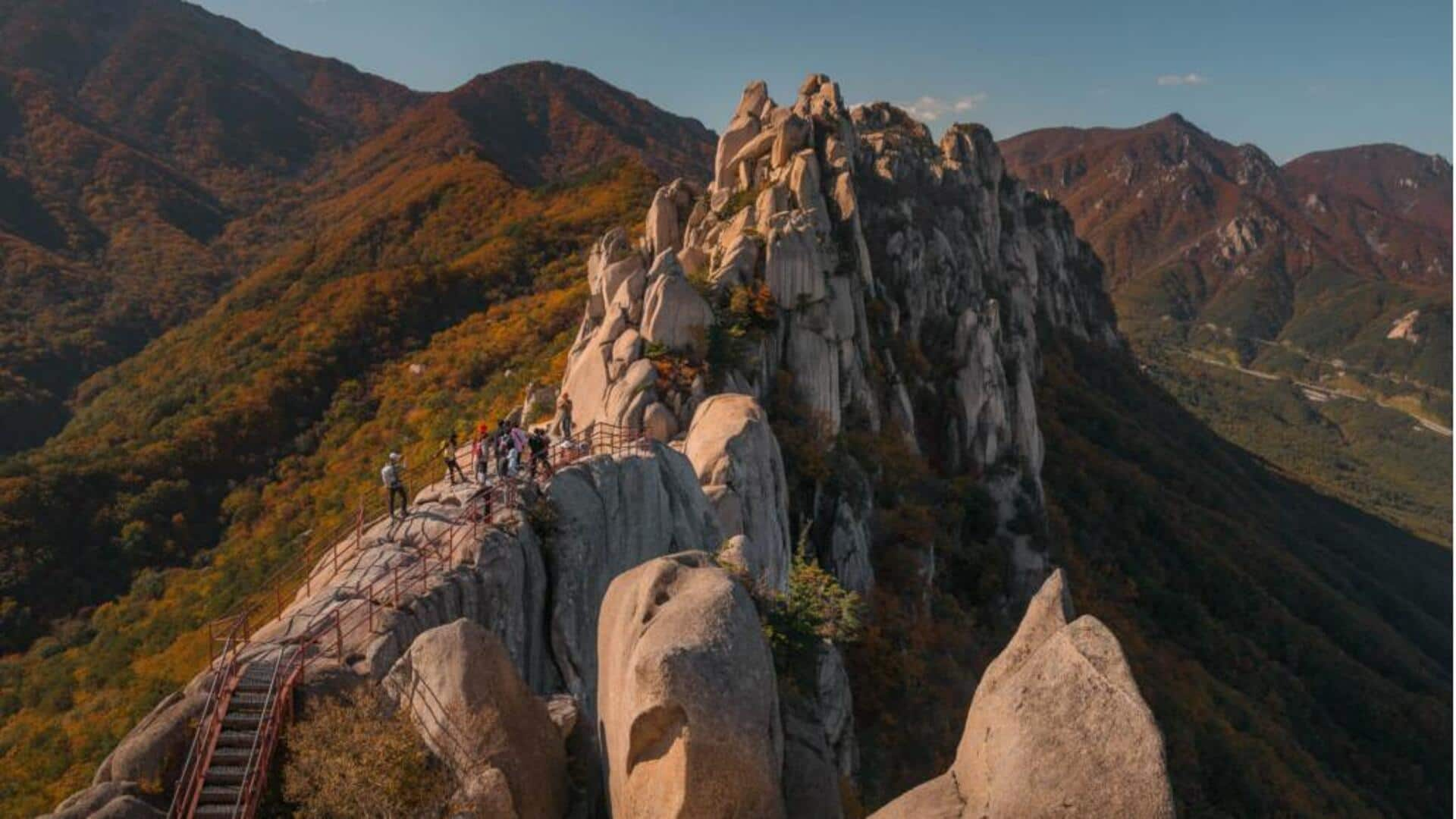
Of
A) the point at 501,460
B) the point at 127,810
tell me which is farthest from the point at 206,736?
the point at 501,460

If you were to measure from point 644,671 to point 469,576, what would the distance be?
25.5 ft

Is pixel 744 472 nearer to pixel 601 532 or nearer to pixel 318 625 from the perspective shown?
pixel 601 532

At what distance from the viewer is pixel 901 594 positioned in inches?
1777

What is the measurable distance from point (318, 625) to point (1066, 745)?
45.0 ft

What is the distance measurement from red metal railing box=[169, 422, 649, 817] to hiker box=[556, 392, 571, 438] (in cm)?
836

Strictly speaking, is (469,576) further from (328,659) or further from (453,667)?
(453,667)

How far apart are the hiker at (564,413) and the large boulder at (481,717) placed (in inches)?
749

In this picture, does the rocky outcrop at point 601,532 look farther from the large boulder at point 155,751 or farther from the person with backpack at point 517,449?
the large boulder at point 155,751

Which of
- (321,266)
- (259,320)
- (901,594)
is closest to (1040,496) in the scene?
(901,594)

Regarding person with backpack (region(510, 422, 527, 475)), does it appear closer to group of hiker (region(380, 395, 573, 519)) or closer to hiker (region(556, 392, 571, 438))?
group of hiker (region(380, 395, 573, 519))

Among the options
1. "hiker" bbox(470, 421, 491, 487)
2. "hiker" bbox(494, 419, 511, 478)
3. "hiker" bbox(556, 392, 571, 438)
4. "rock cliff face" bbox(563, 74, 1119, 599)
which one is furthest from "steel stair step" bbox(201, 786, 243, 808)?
"hiker" bbox(556, 392, 571, 438)

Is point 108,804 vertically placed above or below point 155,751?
below

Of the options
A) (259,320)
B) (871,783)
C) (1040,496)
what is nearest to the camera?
(871,783)

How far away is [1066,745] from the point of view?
10.4 meters
